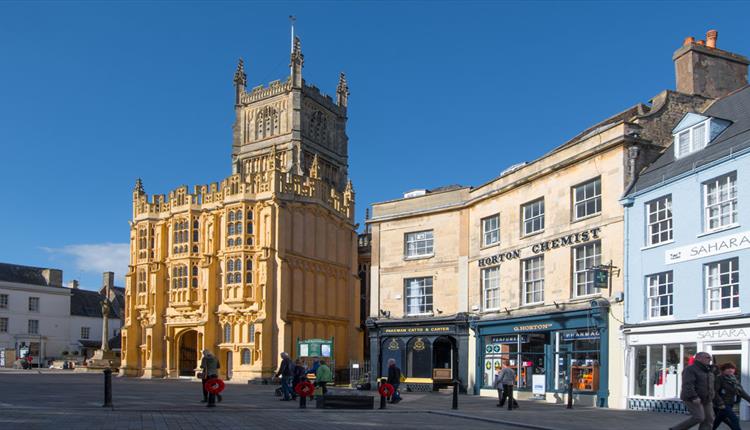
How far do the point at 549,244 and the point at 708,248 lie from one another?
306 inches

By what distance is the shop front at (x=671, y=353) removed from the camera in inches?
859

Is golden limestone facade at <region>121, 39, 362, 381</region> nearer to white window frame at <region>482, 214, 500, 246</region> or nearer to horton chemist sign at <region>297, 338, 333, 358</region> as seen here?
horton chemist sign at <region>297, 338, 333, 358</region>

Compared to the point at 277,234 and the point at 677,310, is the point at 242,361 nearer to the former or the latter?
the point at 277,234

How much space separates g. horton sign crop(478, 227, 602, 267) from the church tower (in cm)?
5408

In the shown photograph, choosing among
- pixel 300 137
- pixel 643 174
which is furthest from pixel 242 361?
pixel 300 137

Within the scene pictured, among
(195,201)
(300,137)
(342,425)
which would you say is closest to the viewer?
(342,425)

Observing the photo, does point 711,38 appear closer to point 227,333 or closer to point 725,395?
point 725,395

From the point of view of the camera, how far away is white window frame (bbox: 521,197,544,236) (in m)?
31.4

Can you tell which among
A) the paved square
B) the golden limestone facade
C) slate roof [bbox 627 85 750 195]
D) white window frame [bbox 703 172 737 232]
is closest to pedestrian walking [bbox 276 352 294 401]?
the paved square

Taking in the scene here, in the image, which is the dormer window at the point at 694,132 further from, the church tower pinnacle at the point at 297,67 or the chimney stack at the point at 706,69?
the church tower pinnacle at the point at 297,67

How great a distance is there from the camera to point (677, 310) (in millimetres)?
24094

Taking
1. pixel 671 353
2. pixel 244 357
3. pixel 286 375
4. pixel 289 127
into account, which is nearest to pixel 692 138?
pixel 671 353

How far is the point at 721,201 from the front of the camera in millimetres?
23203

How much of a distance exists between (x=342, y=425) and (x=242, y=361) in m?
35.6
